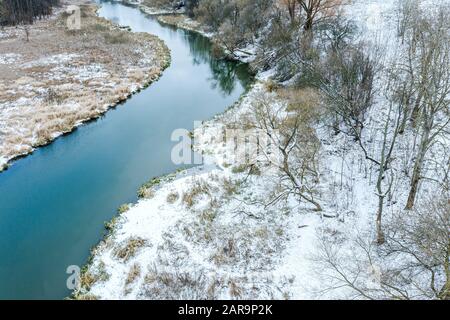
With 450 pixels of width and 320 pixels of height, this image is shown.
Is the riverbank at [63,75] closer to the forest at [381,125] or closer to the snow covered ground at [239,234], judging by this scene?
the snow covered ground at [239,234]

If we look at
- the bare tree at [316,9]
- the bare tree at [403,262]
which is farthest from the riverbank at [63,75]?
the bare tree at [403,262]

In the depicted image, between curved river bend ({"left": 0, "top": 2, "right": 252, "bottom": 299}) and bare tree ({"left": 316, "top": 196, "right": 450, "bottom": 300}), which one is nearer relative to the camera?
bare tree ({"left": 316, "top": 196, "right": 450, "bottom": 300})

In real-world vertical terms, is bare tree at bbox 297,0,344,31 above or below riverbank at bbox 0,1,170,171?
above

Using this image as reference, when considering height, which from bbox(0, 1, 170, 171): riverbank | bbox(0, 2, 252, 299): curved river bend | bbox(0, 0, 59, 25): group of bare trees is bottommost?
bbox(0, 2, 252, 299): curved river bend

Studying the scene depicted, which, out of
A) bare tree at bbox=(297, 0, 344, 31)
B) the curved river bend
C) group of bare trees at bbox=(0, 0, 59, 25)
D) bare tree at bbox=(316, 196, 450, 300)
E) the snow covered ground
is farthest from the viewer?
group of bare trees at bbox=(0, 0, 59, 25)

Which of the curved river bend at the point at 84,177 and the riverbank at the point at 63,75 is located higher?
the riverbank at the point at 63,75

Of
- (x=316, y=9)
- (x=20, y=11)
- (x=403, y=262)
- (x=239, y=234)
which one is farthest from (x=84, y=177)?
(x=20, y=11)

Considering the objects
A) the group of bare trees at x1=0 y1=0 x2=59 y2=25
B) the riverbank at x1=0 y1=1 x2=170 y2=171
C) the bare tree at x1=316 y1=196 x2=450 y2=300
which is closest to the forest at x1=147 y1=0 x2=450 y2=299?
the bare tree at x1=316 y1=196 x2=450 y2=300

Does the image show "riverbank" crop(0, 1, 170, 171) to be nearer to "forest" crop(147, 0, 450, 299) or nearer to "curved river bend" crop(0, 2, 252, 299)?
"curved river bend" crop(0, 2, 252, 299)
